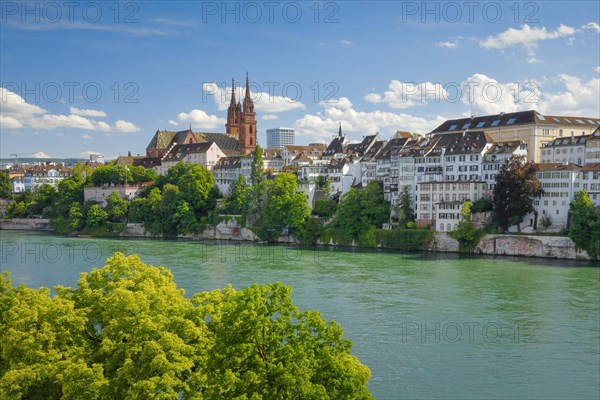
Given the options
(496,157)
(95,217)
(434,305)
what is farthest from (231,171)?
(434,305)

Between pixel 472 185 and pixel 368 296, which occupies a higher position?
pixel 472 185

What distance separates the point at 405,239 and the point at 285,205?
1414 centimetres

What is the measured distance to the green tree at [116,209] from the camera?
259 ft

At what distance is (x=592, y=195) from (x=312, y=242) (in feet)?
80.3

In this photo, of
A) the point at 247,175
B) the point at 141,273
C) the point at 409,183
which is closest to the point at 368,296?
the point at 141,273

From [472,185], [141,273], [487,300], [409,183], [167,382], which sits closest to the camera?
[167,382]

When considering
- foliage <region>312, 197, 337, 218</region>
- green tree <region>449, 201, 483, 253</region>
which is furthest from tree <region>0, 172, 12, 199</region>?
green tree <region>449, 201, 483, 253</region>

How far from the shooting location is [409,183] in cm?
6106

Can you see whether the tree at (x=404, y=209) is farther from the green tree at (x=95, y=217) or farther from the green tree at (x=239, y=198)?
the green tree at (x=95, y=217)

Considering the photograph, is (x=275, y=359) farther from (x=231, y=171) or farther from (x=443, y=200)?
(x=231, y=171)

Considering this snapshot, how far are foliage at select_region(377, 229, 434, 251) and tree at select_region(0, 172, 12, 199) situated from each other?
238ft

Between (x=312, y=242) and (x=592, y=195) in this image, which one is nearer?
(x=592, y=195)

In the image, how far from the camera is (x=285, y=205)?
65188 millimetres

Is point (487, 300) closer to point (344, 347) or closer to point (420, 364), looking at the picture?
point (420, 364)
